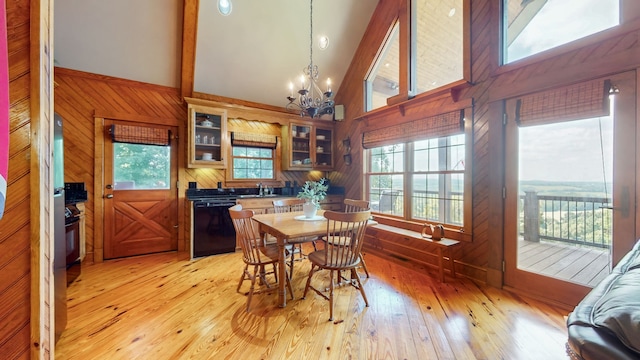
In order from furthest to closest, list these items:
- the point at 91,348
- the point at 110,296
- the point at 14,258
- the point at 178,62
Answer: the point at 178,62 → the point at 110,296 → the point at 91,348 → the point at 14,258

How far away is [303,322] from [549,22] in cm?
377

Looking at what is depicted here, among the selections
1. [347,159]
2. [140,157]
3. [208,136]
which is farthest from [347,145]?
[140,157]

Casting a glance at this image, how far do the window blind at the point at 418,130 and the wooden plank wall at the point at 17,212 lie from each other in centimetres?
365

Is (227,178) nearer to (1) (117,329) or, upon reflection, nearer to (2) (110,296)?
(2) (110,296)

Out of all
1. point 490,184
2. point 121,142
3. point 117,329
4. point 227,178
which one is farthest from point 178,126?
point 490,184

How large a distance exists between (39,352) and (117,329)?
1060 mm

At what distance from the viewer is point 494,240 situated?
2.75 meters

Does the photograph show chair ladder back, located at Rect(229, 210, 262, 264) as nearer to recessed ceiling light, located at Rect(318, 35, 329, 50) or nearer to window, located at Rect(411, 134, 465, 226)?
window, located at Rect(411, 134, 465, 226)

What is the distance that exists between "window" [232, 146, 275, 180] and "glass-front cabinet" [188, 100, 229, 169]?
1.14ft

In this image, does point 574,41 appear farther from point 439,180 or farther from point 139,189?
point 139,189

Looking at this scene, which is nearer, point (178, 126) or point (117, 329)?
point (117, 329)

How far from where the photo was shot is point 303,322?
208cm

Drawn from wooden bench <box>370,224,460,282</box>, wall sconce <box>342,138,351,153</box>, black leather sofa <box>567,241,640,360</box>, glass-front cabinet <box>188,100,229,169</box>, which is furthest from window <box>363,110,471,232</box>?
glass-front cabinet <box>188,100,229,169</box>

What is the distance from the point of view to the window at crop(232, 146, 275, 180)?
15.0 feet
